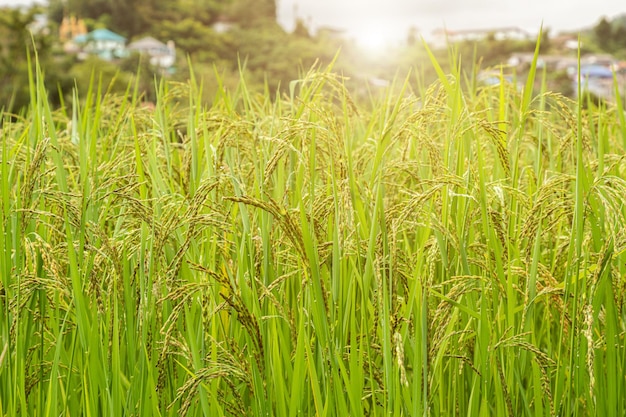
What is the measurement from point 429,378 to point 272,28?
8316cm

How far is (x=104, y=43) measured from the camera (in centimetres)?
7650

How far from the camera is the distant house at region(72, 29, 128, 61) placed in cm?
7004

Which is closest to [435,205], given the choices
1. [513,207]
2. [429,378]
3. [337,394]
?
[513,207]

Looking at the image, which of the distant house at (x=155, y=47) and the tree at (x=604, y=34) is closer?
the distant house at (x=155, y=47)

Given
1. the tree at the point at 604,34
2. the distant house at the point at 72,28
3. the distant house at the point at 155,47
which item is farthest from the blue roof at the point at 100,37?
the tree at the point at 604,34

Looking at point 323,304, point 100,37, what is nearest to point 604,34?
point 100,37

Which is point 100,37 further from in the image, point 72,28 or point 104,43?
point 72,28

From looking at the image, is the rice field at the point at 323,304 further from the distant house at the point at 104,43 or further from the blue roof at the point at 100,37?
the blue roof at the point at 100,37

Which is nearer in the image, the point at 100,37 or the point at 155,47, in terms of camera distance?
the point at 100,37

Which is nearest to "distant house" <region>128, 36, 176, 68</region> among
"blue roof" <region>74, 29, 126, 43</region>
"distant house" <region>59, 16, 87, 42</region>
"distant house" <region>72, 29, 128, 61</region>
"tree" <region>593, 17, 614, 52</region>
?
"distant house" <region>72, 29, 128, 61</region>

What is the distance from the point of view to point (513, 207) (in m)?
1.81

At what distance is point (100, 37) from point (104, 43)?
0.88 metres

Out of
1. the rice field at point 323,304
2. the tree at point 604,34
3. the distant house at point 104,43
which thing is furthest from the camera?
the tree at point 604,34

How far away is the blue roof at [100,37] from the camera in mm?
74150
